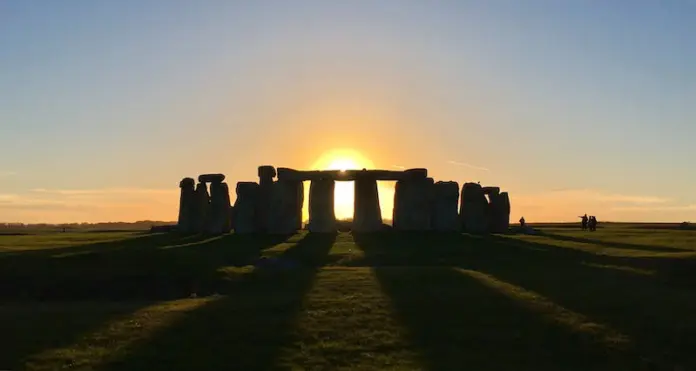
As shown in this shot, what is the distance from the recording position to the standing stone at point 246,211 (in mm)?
53562

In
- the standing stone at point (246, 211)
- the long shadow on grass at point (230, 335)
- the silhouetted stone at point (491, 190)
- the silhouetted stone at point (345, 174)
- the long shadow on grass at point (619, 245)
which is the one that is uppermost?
the silhouetted stone at point (345, 174)

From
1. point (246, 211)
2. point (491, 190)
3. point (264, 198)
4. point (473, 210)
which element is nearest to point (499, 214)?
point (491, 190)

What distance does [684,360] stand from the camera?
671 inches

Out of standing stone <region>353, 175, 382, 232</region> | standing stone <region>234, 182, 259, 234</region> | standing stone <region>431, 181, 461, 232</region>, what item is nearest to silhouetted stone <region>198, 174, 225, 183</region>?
standing stone <region>234, 182, 259, 234</region>

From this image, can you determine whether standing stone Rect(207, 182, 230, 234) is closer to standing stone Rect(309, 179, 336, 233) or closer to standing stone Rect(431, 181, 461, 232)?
standing stone Rect(309, 179, 336, 233)

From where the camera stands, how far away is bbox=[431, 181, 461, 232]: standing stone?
173 ft

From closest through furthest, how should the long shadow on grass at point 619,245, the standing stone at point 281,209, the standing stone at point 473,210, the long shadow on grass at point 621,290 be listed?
1. the long shadow on grass at point 621,290
2. the long shadow on grass at point 619,245
3. the standing stone at point 281,209
4. the standing stone at point 473,210

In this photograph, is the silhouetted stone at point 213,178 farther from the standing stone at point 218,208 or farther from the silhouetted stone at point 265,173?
the silhouetted stone at point 265,173

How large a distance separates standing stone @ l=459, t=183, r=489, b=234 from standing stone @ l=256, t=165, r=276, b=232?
13276 mm

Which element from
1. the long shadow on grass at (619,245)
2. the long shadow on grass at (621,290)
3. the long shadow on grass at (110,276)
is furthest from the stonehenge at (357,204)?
the long shadow on grass at (110,276)

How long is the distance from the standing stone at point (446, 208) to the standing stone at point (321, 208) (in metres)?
6.85

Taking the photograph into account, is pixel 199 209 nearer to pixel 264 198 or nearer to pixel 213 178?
pixel 213 178

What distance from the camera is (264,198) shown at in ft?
176

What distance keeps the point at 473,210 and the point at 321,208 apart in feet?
34.6
